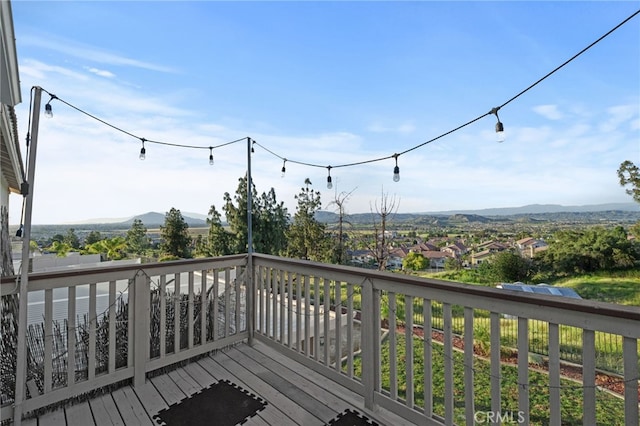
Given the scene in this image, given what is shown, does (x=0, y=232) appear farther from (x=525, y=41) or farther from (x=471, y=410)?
(x=525, y=41)

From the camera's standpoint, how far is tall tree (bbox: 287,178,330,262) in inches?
227

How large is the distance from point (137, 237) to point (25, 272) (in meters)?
Result: 2.52

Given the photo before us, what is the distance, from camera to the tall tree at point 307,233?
227 inches

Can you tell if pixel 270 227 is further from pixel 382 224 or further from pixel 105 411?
pixel 105 411

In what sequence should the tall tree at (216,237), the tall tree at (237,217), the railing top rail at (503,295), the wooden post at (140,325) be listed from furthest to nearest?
the tall tree at (237,217), the tall tree at (216,237), the wooden post at (140,325), the railing top rail at (503,295)

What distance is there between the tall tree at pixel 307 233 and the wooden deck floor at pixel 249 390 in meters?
3.37

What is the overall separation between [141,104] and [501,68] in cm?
476

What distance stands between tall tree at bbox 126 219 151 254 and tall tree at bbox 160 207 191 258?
234mm

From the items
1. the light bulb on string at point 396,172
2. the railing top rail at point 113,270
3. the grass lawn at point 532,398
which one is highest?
the light bulb on string at point 396,172

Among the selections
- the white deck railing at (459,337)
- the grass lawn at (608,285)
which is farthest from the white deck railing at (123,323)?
the grass lawn at (608,285)

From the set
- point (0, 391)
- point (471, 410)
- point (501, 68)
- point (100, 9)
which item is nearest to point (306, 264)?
point (471, 410)

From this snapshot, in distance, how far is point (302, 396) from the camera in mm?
2150

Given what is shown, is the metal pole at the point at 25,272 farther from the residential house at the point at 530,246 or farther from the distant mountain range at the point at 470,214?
the residential house at the point at 530,246

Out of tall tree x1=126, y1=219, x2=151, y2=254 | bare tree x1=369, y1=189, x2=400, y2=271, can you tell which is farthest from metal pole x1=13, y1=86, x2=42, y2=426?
bare tree x1=369, y1=189, x2=400, y2=271
